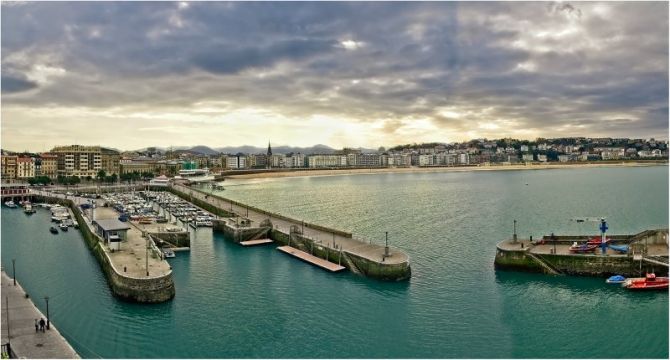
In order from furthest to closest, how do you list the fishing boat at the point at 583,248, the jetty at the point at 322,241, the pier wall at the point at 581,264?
the fishing boat at the point at 583,248 < the jetty at the point at 322,241 < the pier wall at the point at 581,264

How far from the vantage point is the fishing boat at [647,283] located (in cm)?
3014

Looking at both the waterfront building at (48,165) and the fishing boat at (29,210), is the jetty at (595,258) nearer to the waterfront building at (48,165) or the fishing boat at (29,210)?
the fishing boat at (29,210)

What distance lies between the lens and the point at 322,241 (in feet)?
136

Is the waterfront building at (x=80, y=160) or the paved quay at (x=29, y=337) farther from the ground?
the waterfront building at (x=80, y=160)

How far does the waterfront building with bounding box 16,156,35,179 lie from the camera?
126 m

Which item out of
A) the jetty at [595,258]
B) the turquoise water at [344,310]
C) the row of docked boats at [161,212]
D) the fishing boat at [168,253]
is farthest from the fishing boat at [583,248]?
the row of docked boats at [161,212]

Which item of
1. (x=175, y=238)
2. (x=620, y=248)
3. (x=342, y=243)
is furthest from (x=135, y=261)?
(x=620, y=248)

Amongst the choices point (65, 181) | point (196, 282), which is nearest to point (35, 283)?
point (196, 282)

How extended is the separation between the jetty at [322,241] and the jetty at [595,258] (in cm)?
755

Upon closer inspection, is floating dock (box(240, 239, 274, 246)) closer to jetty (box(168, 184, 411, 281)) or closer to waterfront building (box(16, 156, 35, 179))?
jetty (box(168, 184, 411, 281))

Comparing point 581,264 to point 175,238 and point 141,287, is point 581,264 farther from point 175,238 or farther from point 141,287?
point 175,238

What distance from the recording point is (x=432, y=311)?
27.9 metres

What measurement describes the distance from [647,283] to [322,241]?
22.2 metres

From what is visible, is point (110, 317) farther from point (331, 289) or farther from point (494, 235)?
point (494, 235)
